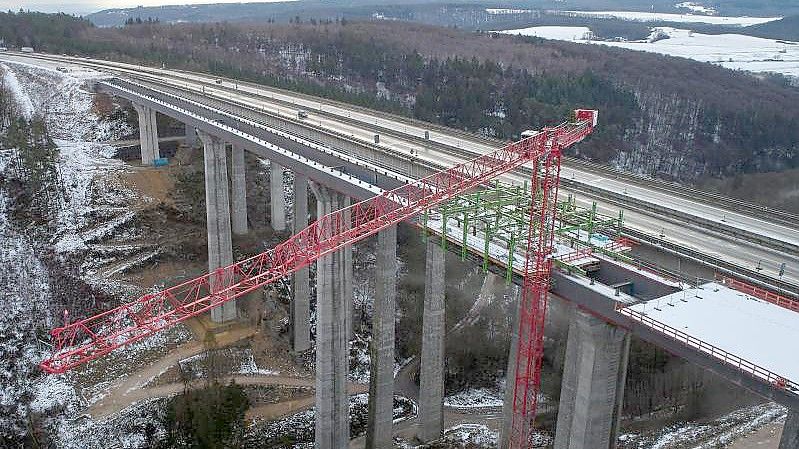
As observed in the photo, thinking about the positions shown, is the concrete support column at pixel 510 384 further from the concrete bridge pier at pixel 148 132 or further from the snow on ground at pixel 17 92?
the snow on ground at pixel 17 92

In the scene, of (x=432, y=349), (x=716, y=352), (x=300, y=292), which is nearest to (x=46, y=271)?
(x=300, y=292)

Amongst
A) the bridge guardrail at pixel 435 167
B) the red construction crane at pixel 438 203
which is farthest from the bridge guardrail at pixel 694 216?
the red construction crane at pixel 438 203

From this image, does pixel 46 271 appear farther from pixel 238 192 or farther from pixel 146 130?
A: pixel 146 130

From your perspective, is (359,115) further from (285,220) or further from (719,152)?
(719,152)

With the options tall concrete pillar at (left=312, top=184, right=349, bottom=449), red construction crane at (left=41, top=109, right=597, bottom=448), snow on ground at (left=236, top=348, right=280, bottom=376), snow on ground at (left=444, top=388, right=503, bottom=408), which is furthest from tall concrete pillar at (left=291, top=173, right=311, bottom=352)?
red construction crane at (left=41, top=109, right=597, bottom=448)

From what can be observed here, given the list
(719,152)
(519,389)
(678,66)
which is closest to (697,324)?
(519,389)

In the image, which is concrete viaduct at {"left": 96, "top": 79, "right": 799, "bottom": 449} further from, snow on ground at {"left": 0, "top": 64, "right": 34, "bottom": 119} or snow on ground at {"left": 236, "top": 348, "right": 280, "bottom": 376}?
snow on ground at {"left": 0, "top": 64, "right": 34, "bottom": 119}
